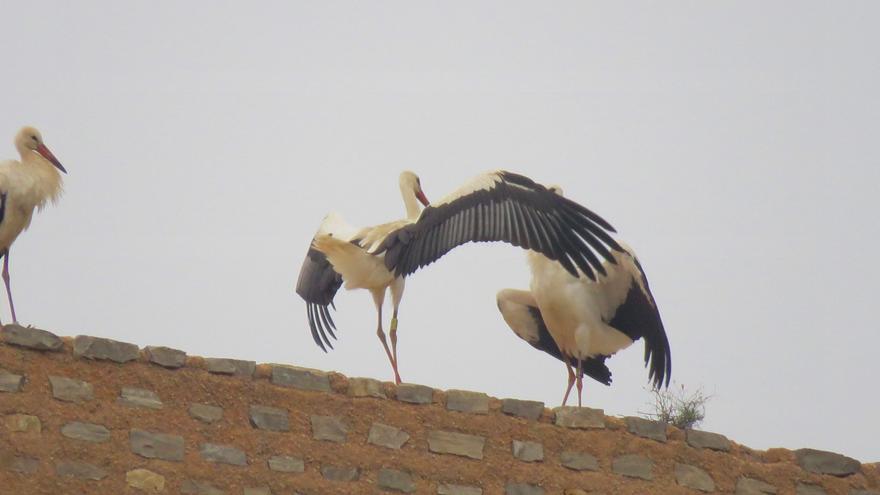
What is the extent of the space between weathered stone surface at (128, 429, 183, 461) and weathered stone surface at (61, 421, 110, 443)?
13cm

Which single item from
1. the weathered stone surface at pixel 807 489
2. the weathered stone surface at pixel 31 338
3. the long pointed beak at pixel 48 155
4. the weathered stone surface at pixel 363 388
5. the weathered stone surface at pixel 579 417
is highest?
the long pointed beak at pixel 48 155

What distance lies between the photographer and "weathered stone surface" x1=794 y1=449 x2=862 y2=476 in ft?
29.6

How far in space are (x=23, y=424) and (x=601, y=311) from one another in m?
4.19

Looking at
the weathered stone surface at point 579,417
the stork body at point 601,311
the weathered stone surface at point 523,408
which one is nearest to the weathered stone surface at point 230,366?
the weathered stone surface at point 523,408

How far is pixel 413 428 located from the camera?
8.34m

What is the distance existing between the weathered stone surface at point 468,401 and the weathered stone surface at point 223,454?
43.8 inches

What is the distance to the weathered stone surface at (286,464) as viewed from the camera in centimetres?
803

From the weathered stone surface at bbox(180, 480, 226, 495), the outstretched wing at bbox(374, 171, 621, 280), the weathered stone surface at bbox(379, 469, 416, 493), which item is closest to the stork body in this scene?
the outstretched wing at bbox(374, 171, 621, 280)

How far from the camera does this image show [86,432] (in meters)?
7.75

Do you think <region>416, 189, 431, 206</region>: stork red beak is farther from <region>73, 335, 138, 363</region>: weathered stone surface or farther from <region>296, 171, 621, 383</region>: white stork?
<region>73, 335, 138, 363</region>: weathered stone surface

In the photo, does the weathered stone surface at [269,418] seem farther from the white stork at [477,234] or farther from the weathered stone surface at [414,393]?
the white stork at [477,234]

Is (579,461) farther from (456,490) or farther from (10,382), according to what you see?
(10,382)

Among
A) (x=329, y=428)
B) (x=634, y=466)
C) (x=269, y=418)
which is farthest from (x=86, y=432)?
(x=634, y=466)

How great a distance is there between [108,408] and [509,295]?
401 centimetres
